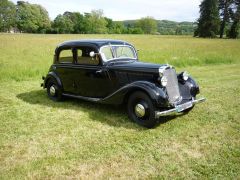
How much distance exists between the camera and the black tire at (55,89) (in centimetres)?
790

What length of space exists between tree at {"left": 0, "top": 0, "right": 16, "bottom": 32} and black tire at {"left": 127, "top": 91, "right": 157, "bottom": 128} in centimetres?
8723

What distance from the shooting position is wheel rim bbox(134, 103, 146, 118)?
224 inches

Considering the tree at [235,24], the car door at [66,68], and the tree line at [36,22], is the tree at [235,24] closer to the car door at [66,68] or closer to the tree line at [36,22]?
the tree line at [36,22]

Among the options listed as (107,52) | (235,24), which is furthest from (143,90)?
(235,24)

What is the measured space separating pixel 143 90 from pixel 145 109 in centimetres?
42

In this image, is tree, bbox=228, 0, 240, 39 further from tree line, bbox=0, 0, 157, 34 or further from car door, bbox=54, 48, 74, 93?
car door, bbox=54, 48, 74, 93

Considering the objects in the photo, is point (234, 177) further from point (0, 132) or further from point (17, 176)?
point (0, 132)

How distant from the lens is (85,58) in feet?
23.2

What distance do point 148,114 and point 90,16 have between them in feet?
347

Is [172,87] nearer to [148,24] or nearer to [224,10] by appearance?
[224,10]

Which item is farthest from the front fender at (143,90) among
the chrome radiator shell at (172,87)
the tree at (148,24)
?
the tree at (148,24)

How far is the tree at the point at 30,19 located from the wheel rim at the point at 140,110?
85.7m

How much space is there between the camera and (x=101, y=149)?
477 cm

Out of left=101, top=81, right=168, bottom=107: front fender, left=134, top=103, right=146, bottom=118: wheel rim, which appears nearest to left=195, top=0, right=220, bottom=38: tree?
left=101, top=81, right=168, bottom=107: front fender
